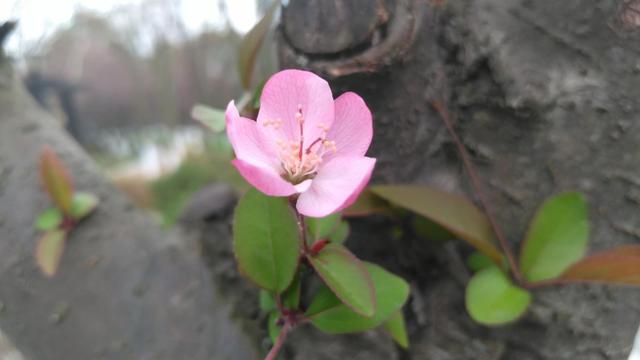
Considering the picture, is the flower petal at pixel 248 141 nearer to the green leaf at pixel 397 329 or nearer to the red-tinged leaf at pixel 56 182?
the green leaf at pixel 397 329

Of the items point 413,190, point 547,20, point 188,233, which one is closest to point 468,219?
point 413,190

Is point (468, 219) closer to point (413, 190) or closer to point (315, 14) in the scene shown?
point (413, 190)

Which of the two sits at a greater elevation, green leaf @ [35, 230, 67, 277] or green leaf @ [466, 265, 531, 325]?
green leaf @ [35, 230, 67, 277]

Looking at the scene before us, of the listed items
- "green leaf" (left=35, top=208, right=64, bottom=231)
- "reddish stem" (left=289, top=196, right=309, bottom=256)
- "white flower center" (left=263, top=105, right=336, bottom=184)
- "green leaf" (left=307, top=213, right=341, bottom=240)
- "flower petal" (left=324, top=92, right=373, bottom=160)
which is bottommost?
"green leaf" (left=35, top=208, right=64, bottom=231)

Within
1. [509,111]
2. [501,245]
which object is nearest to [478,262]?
[501,245]

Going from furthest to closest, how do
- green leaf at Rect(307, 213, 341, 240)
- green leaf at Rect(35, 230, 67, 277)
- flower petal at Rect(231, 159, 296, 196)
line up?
green leaf at Rect(35, 230, 67, 277) → green leaf at Rect(307, 213, 341, 240) → flower petal at Rect(231, 159, 296, 196)

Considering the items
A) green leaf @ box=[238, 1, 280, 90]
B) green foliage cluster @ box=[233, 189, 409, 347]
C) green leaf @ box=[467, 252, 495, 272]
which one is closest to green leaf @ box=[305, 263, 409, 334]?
green foliage cluster @ box=[233, 189, 409, 347]

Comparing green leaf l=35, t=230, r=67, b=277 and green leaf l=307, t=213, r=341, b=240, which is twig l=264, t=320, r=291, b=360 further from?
green leaf l=35, t=230, r=67, b=277
